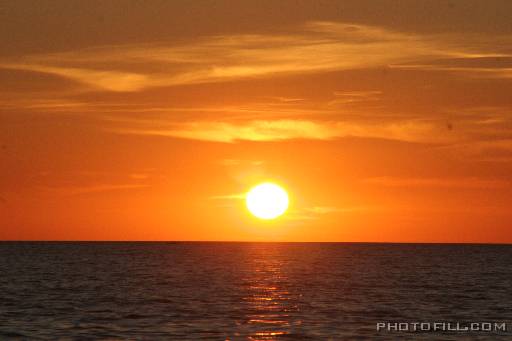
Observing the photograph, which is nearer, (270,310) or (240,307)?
(270,310)

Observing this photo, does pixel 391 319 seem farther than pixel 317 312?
No

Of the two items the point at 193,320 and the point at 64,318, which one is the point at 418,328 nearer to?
the point at 193,320

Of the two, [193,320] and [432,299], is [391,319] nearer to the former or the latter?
[193,320]

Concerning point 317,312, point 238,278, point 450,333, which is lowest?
point 450,333

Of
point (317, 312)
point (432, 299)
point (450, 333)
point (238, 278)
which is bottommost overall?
point (450, 333)

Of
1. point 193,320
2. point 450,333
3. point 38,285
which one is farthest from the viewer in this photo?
point 38,285

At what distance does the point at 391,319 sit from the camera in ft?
207

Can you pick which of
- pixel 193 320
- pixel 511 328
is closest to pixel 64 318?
pixel 193 320

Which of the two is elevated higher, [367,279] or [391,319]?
[367,279]

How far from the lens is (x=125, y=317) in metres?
64.1

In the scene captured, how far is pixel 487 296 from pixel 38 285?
5024cm

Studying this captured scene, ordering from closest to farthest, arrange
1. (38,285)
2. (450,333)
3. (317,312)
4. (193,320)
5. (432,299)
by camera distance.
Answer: (450,333) < (193,320) < (317,312) < (432,299) < (38,285)

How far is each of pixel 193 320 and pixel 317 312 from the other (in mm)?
10799

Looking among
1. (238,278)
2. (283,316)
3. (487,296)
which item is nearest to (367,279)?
(238,278)
